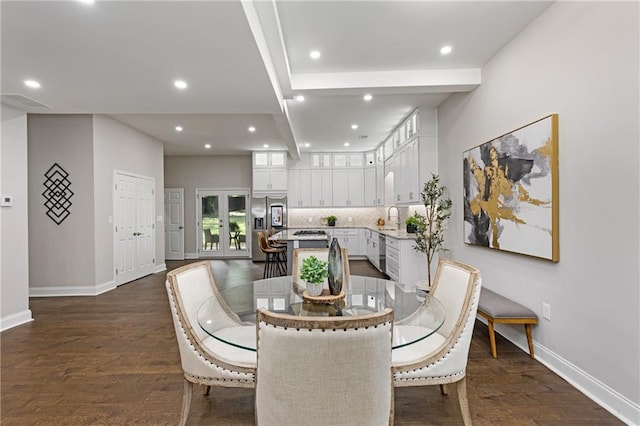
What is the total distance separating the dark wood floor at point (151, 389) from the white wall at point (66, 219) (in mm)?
1666

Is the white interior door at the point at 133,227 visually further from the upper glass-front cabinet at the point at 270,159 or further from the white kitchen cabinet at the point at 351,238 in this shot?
the white kitchen cabinet at the point at 351,238

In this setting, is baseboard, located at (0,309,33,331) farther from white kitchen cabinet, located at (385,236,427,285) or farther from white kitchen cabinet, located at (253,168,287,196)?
white kitchen cabinet, located at (253,168,287,196)

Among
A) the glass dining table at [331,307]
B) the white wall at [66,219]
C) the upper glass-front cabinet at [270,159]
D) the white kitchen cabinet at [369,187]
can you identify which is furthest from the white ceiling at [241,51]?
the white kitchen cabinet at [369,187]

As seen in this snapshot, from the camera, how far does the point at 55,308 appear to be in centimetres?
446

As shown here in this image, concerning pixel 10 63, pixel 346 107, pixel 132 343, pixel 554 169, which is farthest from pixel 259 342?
pixel 346 107

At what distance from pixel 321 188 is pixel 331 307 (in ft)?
22.4

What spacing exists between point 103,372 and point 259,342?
7.68 ft

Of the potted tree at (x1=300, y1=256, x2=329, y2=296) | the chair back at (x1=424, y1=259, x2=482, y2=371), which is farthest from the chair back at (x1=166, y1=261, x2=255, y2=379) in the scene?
the chair back at (x1=424, y1=259, x2=482, y2=371)

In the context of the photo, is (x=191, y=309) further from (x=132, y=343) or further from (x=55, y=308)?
(x=55, y=308)

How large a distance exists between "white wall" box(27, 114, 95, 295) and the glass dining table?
3.99m

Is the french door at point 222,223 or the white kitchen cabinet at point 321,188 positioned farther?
the french door at point 222,223

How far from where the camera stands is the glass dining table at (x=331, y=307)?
1910mm

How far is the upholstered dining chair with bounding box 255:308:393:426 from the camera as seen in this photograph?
1.05 m

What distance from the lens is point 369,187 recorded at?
28.5 feet
